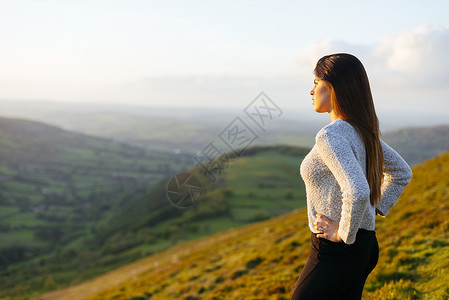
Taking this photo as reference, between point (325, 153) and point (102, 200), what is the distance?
6199 inches

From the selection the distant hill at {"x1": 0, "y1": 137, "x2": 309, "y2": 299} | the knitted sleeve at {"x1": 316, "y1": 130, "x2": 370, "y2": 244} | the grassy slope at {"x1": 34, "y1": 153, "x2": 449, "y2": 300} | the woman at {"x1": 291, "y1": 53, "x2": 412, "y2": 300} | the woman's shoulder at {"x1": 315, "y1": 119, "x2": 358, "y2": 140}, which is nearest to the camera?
the knitted sleeve at {"x1": 316, "y1": 130, "x2": 370, "y2": 244}

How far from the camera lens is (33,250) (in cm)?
9388

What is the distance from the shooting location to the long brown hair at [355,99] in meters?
2.68

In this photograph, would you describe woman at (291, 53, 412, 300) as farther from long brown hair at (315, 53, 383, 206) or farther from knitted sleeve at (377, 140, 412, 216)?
knitted sleeve at (377, 140, 412, 216)

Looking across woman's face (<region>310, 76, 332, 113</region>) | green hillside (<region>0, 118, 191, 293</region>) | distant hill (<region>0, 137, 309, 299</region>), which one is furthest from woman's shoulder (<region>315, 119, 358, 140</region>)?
green hillside (<region>0, 118, 191, 293</region>)

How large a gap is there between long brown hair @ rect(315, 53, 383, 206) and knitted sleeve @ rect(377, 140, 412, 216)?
455 millimetres

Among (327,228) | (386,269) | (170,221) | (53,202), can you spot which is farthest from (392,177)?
(53,202)

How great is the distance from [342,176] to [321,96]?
0.89 metres

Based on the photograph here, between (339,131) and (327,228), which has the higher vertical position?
(339,131)

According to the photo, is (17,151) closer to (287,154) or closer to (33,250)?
(33,250)

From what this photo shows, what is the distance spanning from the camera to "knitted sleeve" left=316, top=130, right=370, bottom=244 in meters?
2.34

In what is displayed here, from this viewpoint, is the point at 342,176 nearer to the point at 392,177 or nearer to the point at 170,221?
the point at 392,177

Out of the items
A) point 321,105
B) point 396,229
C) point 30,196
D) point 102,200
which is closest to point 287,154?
point 102,200

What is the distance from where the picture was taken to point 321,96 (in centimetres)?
287
